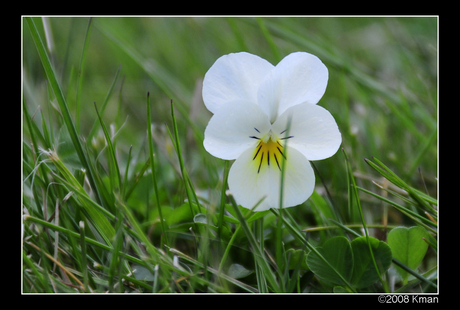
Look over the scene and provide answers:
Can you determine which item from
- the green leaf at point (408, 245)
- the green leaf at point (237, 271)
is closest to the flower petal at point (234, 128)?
the green leaf at point (237, 271)

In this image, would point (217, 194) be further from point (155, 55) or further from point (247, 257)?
point (155, 55)

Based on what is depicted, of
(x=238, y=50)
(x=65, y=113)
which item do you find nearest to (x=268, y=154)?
(x=65, y=113)

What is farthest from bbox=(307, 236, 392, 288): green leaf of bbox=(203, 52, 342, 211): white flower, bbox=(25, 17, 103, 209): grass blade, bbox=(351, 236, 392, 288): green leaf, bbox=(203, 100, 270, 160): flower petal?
bbox=(25, 17, 103, 209): grass blade

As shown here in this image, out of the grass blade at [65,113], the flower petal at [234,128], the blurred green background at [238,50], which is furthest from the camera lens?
the blurred green background at [238,50]

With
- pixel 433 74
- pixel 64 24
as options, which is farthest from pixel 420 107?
pixel 64 24

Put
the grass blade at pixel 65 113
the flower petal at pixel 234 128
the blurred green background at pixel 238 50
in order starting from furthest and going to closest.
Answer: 1. the blurred green background at pixel 238 50
2. the grass blade at pixel 65 113
3. the flower petal at pixel 234 128

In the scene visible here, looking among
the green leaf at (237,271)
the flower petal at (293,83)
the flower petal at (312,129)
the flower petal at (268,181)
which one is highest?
the flower petal at (293,83)

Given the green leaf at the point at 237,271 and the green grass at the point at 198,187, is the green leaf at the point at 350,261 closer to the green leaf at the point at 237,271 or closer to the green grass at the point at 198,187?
the green grass at the point at 198,187
